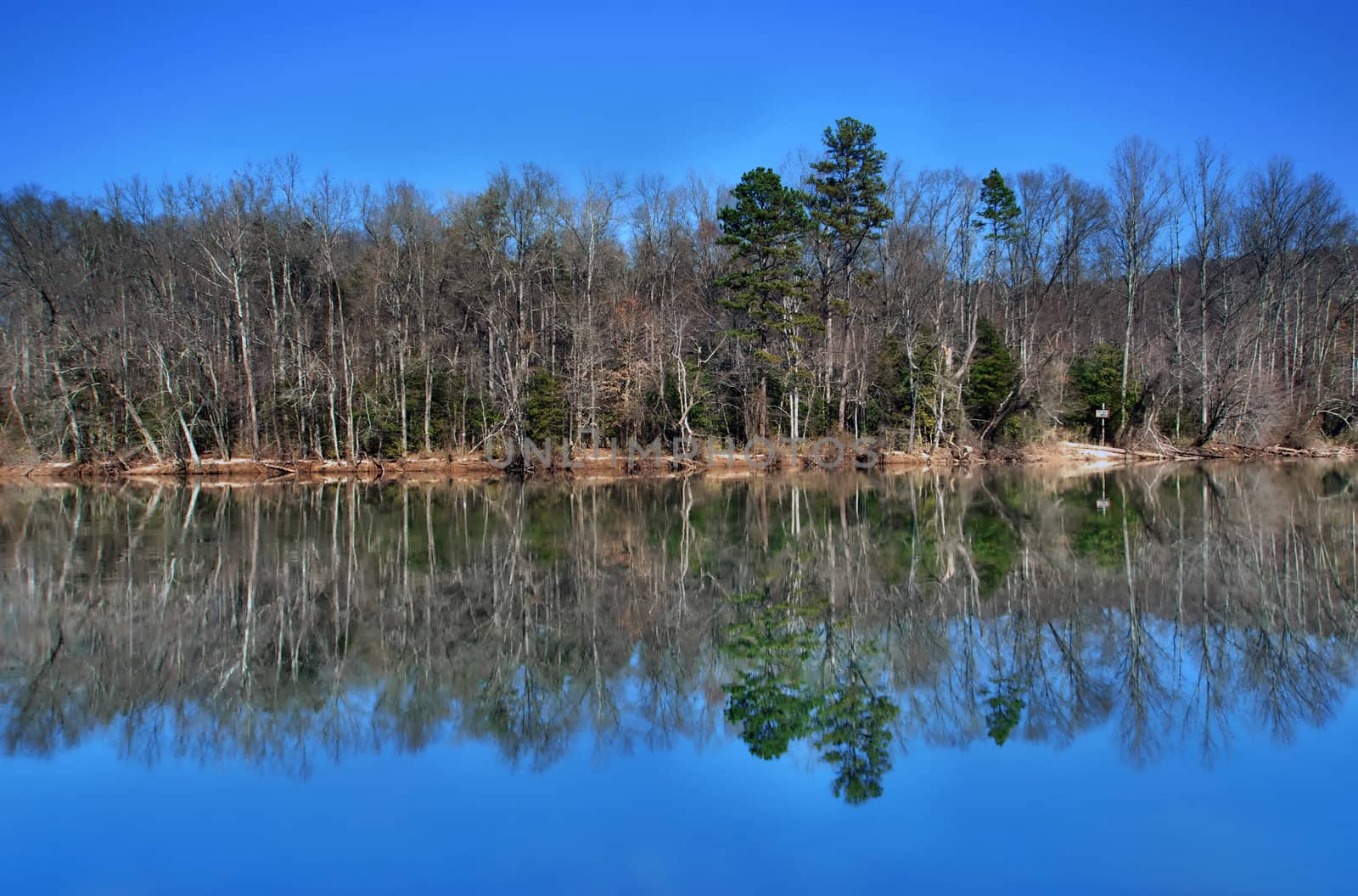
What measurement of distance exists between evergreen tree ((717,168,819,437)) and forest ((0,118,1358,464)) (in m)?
0.13

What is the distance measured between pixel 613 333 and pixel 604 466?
24.2ft

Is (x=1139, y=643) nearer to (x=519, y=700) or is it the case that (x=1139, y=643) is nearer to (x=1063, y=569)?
(x=1063, y=569)

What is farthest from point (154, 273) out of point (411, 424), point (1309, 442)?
point (1309, 442)

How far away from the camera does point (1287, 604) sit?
11.0m

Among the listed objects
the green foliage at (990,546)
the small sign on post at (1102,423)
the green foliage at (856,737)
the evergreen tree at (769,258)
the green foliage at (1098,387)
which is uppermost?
the evergreen tree at (769,258)

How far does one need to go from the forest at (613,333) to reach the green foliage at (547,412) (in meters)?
0.10

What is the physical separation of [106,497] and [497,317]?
60.1 ft

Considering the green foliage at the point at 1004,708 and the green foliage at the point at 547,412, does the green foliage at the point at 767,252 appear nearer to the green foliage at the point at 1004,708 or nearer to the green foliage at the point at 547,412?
the green foliage at the point at 547,412

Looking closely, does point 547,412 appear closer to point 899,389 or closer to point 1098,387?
point 899,389

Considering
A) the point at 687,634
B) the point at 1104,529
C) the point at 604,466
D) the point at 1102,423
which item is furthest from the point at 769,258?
the point at 687,634

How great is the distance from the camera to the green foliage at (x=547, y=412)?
1550 inches

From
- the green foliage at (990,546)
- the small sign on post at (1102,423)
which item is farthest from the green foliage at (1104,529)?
the small sign on post at (1102,423)

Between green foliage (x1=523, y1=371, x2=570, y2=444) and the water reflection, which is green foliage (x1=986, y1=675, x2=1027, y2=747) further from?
green foliage (x1=523, y1=371, x2=570, y2=444)

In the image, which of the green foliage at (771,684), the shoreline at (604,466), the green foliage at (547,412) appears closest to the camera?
the green foliage at (771,684)
